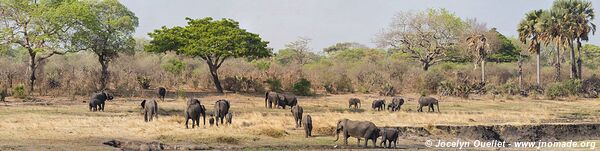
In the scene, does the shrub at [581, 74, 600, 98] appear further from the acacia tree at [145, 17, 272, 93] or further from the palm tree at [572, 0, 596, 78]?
the acacia tree at [145, 17, 272, 93]

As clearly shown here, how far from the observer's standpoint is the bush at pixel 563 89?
2028 inches

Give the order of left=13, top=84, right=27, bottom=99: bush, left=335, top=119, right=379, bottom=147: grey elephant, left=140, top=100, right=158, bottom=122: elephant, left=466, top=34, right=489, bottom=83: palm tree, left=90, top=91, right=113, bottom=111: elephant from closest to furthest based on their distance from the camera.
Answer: left=335, top=119, right=379, bottom=147: grey elephant < left=140, top=100, right=158, bottom=122: elephant < left=90, top=91, right=113, bottom=111: elephant < left=13, top=84, right=27, bottom=99: bush < left=466, top=34, right=489, bottom=83: palm tree

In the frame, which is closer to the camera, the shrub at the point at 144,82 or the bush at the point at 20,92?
the bush at the point at 20,92

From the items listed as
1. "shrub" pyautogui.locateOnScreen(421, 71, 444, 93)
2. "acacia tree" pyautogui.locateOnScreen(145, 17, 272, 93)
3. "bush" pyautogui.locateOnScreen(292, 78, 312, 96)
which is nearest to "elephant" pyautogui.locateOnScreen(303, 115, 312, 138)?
"acacia tree" pyautogui.locateOnScreen(145, 17, 272, 93)

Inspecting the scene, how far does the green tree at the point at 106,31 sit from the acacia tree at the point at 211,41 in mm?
2388

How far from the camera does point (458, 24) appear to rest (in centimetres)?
7475

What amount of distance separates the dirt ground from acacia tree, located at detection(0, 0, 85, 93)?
4.86 meters

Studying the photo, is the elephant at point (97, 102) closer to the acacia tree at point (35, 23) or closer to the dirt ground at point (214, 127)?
the dirt ground at point (214, 127)

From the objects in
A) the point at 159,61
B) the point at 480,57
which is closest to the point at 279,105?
the point at 480,57

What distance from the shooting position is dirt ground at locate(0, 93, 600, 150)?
21.6 m

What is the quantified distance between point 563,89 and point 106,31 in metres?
32.9

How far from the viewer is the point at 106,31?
49.0 meters

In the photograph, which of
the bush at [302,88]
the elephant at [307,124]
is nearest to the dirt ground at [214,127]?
the elephant at [307,124]

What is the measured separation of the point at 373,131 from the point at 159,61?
5593 centimetres
